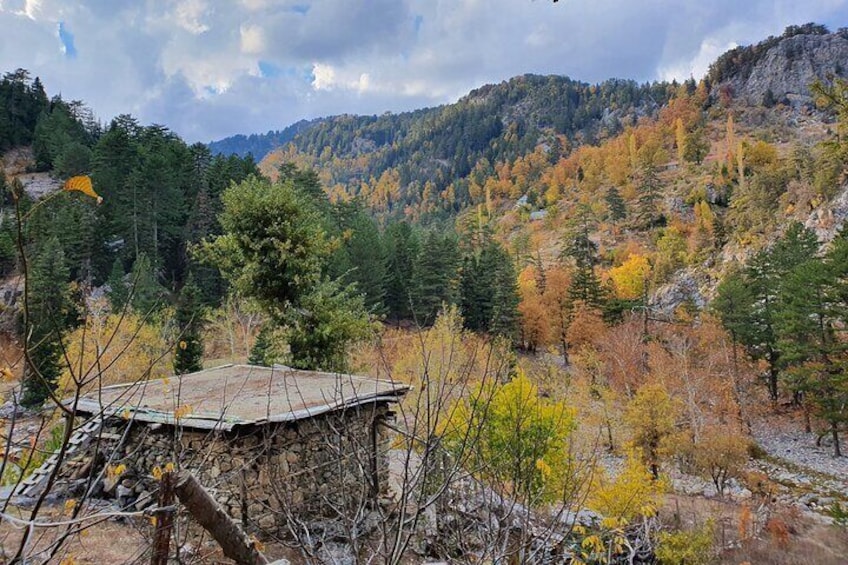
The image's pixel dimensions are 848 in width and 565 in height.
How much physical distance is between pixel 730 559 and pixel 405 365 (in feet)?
47.0

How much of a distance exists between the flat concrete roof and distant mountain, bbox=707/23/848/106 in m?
130

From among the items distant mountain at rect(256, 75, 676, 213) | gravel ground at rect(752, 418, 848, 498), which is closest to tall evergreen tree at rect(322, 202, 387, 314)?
gravel ground at rect(752, 418, 848, 498)

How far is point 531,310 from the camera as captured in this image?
4294 centimetres

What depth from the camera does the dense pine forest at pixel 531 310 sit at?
694 centimetres

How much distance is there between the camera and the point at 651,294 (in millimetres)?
52094

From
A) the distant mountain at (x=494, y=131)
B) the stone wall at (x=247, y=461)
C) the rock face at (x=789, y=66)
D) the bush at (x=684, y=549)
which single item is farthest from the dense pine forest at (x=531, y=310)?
the distant mountain at (x=494, y=131)

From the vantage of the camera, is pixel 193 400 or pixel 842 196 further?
pixel 842 196

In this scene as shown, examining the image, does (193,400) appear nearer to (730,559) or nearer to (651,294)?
(730,559)

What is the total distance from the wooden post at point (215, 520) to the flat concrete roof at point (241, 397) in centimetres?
406

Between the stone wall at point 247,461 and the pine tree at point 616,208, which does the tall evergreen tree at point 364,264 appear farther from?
the pine tree at point 616,208

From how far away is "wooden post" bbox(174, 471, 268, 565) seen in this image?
6.68ft

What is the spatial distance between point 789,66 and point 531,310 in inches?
4559

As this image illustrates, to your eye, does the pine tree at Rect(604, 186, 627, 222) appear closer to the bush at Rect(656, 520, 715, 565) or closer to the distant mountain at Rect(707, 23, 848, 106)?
the distant mountain at Rect(707, 23, 848, 106)

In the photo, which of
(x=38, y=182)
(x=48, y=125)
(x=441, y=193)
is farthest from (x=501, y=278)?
(x=441, y=193)
